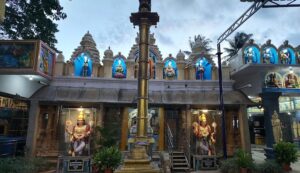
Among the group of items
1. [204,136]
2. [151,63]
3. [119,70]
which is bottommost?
[204,136]

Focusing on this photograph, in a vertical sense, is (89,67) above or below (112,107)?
above

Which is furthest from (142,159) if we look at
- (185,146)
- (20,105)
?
(20,105)

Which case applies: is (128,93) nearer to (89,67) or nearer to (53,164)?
(89,67)

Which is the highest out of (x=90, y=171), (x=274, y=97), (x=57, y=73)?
(x=57, y=73)

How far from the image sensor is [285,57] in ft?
44.2

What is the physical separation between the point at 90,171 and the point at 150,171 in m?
6.98

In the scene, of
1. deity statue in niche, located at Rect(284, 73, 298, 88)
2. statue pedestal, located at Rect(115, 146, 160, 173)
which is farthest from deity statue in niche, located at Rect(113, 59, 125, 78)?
deity statue in niche, located at Rect(284, 73, 298, 88)

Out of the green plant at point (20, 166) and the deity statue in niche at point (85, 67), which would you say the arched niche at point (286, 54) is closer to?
the deity statue in niche at point (85, 67)

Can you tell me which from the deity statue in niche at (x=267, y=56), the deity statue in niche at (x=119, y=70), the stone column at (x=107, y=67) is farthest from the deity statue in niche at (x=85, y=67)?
the deity statue in niche at (x=267, y=56)

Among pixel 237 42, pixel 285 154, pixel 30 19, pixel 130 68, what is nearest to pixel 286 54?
pixel 285 154

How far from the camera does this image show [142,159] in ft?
19.4

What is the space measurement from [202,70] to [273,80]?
14.2ft

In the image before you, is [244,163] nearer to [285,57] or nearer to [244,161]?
[244,161]

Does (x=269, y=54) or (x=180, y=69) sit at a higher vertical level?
(x=269, y=54)
